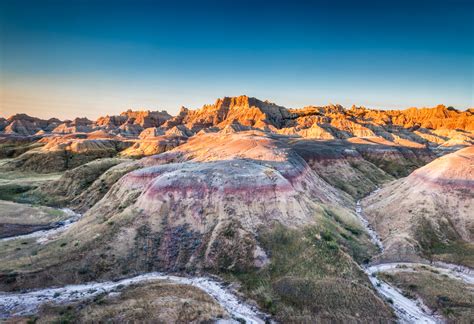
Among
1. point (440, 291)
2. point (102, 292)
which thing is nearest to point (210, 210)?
point (102, 292)

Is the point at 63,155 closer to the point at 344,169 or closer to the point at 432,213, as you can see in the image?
the point at 344,169

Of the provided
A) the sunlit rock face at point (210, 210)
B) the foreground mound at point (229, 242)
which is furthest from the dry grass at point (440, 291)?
the sunlit rock face at point (210, 210)

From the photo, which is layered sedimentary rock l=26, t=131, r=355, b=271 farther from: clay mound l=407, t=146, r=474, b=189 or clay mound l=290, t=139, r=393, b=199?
clay mound l=290, t=139, r=393, b=199

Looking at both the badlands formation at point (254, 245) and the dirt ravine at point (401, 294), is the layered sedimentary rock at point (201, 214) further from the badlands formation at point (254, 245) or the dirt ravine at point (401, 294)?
the dirt ravine at point (401, 294)

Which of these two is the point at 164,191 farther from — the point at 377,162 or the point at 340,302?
the point at 377,162

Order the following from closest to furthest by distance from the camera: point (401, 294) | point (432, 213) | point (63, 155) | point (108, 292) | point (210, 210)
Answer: point (108, 292) < point (401, 294) < point (210, 210) < point (432, 213) < point (63, 155)

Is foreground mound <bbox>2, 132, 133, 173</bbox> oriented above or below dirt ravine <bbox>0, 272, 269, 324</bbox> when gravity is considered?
above

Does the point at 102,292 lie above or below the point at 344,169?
below

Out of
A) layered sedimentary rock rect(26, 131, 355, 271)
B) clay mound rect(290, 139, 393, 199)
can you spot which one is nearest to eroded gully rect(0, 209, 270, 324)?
layered sedimentary rock rect(26, 131, 355, 271)

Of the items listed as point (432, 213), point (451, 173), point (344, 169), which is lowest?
point (432, 213)
